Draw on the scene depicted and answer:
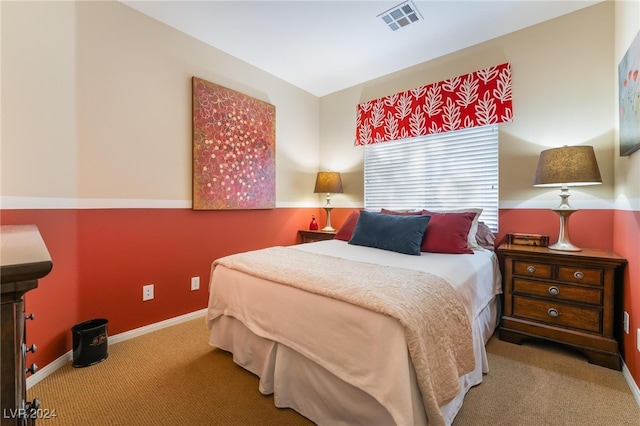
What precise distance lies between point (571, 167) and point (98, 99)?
11.5 feet

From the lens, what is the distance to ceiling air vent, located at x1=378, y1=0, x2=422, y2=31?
2324 millimetres

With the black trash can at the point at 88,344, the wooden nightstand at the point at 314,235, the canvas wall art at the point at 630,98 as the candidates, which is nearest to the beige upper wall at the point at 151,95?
the canvas wall art at the point at 630,98

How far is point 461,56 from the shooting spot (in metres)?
2.94

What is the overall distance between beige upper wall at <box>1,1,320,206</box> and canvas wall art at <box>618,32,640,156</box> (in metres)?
3.11

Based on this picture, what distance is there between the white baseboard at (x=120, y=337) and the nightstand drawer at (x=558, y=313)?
2828 mm

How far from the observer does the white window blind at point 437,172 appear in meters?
2.80

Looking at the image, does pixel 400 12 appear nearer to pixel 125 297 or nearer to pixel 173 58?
pixel 173 58

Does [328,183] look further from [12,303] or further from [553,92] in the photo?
[12,303]

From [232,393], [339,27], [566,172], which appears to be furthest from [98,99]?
[566,172]

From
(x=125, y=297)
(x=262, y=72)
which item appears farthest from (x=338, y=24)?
(x=125, y=297)

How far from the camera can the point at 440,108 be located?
304 centimetres

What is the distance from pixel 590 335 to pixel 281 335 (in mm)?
2106

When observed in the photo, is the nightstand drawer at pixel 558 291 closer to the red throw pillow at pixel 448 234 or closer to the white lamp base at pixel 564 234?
the white lamp base at pixel 564 234

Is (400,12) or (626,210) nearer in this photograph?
(626,210)
